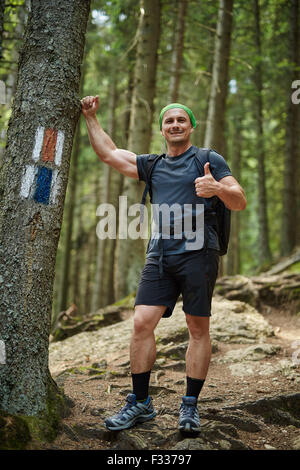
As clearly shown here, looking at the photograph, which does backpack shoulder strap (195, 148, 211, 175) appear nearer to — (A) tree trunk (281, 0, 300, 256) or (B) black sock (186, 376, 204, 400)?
(B) black sock (186, 376, 204, 400)

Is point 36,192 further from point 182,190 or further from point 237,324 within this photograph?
point 237,324

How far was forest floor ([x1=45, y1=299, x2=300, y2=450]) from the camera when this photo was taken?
3.31m

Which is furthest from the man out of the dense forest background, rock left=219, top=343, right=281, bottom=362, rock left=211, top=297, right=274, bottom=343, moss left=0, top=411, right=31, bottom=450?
the dense forest background

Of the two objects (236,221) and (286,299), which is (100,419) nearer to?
(286,299)

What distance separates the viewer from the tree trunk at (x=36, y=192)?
10.7 ft

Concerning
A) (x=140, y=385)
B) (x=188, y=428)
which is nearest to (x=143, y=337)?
(x=140, y=385)

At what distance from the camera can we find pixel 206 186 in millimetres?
3391

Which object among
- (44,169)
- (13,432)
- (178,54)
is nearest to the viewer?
(13,432)

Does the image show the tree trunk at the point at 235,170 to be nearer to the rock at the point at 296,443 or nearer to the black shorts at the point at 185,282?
the black shorts at the point at 185,282

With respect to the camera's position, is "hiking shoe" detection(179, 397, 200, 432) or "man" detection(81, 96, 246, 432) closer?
"hiking shoe" detection(179, 397, 200, 432)

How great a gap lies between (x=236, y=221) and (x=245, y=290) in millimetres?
10484

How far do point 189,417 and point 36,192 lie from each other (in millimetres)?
2283
